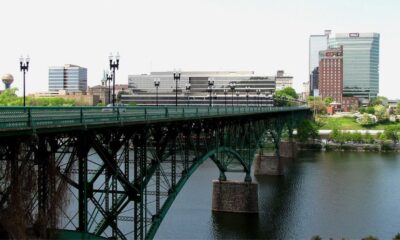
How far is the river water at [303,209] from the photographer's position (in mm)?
54062

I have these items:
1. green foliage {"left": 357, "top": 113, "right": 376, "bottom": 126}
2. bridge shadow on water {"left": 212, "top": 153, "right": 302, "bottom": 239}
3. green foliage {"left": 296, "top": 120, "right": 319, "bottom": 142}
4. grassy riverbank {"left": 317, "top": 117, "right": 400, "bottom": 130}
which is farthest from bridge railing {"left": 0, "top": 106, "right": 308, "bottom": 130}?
green foliage {"left": 357, "top": 113, "right": 376, "bottom": 126}

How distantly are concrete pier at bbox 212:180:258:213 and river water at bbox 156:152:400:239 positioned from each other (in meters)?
1.22

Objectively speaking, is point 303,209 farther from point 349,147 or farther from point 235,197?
point 349,147

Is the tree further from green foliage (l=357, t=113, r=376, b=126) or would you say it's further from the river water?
the river water

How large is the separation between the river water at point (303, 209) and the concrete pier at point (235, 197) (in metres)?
1.22

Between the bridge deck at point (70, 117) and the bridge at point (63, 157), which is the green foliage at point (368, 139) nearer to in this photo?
the bridge at point (63, 157)

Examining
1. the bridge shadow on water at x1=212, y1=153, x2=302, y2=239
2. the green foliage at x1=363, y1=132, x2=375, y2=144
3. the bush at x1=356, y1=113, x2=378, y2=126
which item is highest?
the bush at x1=356, y1=113, x2=378, y2=126

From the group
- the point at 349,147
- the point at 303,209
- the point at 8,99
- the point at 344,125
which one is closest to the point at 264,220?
the point at 303,209

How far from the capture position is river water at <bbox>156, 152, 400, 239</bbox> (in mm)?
54062

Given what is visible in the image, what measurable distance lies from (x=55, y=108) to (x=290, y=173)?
81103mm

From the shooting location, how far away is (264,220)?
196 feet

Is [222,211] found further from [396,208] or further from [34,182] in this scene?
[34,182]

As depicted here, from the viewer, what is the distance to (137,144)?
3095 cm

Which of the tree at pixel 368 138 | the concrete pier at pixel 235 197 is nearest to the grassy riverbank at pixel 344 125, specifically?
the tree at pixel 368 138
